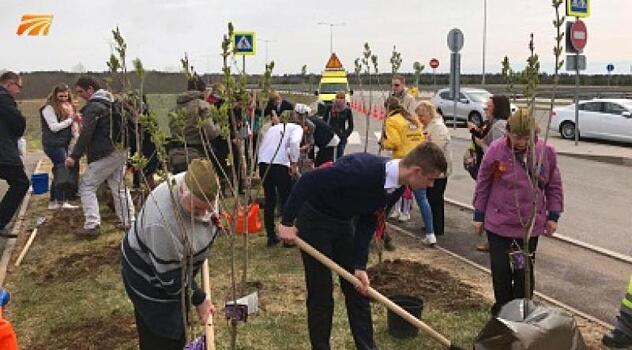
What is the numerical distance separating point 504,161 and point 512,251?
63 centimetres

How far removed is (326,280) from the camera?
13.4ft

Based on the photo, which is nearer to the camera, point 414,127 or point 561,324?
point 561,324

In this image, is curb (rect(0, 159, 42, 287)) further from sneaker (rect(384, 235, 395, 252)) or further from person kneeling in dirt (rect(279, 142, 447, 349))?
sneaker (rect(384, 235, 395, 252))

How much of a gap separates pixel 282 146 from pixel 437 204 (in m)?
1.96

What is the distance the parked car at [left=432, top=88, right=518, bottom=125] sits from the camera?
75.3 feet

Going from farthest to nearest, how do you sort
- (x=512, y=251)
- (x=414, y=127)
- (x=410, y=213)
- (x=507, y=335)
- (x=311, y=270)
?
(x=410, y=213)
(x=414, y=127)
(x=512, y=251)
(x=311, y=270)
(x=507, y=335)

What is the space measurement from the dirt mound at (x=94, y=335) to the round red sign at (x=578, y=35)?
12.6m

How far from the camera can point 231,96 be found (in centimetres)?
272

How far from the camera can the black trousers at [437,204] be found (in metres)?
7.36

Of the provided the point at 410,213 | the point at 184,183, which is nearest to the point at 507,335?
the point at 184,183

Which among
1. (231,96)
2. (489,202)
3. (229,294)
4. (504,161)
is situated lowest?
(229,294)

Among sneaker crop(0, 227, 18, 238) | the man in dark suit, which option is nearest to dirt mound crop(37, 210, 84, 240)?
sneaker crop(0, 227, 18, 238)

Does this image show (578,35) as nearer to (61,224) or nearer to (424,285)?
(424,285)

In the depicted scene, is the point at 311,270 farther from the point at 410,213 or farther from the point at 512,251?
the point at 410,213
